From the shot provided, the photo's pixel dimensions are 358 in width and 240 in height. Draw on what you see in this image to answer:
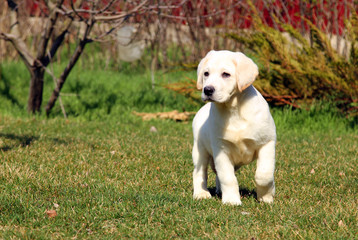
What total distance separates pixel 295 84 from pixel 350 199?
14.4 ft

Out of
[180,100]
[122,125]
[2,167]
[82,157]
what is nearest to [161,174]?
[82,157]

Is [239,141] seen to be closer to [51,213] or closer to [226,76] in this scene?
[226,76]

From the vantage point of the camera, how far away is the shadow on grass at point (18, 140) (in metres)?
5.93

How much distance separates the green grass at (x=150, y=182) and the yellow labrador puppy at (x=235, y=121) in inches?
10.6

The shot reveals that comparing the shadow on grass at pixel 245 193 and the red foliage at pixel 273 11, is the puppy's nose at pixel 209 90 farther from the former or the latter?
the red foliage at pixel 273 11

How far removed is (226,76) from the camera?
3748mm

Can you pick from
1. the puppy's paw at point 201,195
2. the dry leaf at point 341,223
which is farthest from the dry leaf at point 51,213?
the dry leaf at point 341,223

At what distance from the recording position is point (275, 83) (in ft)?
28.1

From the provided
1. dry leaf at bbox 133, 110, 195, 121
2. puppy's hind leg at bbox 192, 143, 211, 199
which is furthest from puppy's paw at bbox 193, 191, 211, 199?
dry leaf at bbox 133, 110, 195, 121

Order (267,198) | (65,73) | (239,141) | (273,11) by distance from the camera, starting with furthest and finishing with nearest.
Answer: (273,11) < (65,73) < (267,198) < (239,141)

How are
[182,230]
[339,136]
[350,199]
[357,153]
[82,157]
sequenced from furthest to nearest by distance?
[339,136], [357,153], [82,157], [350,199], [182,230]

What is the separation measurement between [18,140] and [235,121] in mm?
3416

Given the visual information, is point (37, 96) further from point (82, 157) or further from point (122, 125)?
point (82, 157)

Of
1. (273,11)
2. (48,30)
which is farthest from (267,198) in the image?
(273,11)
